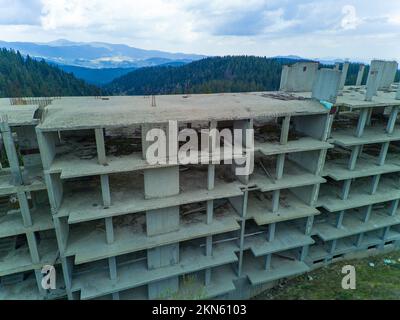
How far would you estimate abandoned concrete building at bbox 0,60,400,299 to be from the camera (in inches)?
432

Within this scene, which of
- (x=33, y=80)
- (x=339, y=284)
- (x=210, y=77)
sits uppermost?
(x=210, y=77)

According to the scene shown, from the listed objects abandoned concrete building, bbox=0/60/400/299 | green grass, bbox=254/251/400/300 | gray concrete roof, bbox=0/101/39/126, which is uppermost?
gray concrete roof, bbox=0/101/39/126

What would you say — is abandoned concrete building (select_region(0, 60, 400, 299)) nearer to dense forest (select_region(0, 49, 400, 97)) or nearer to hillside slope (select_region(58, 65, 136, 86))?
dense forest (select_region(0, 49, 400, 97))

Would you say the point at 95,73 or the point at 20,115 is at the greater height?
the point at 20,115

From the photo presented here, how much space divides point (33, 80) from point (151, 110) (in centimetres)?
7768

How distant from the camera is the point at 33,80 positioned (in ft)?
237

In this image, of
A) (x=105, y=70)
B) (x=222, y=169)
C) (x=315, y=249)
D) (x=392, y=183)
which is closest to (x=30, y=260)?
(x=222, y=169)

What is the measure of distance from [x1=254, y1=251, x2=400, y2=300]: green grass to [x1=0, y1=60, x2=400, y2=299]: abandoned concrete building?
30.0 inches

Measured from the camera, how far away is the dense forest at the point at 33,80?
209 feet

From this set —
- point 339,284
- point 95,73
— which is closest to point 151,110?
point 339,284

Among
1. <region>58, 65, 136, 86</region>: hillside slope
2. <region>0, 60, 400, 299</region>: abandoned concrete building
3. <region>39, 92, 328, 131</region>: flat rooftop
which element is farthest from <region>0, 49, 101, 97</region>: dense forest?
<region>58, 65, 136, 86</region>: hillside slope

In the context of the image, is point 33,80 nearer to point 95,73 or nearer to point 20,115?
point 20,115

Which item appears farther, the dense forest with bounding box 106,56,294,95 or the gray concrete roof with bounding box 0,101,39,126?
the dense forest with bounding box 106,56,294,95

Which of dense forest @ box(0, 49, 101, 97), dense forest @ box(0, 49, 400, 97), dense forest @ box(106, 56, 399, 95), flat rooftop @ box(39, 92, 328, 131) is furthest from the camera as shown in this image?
dense forest @ box(106, 56, 399, 95)
